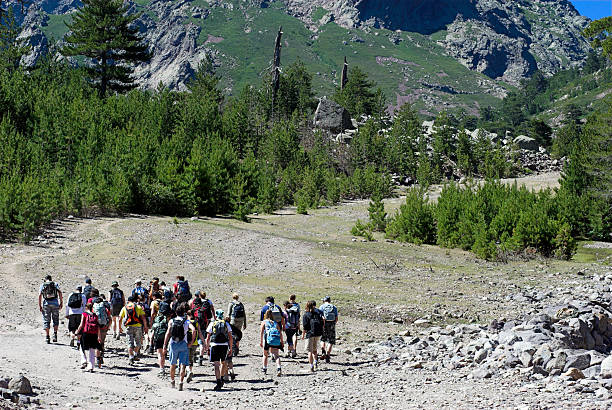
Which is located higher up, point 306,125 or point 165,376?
point 306,125

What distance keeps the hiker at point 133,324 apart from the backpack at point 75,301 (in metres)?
1.36

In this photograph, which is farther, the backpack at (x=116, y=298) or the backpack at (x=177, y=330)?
the backpack at (x=116, y=298)

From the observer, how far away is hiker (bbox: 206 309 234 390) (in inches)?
569

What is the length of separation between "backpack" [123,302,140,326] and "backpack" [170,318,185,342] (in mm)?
2288

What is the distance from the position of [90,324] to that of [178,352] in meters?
2.46

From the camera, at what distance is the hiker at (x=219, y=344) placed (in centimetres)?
1445

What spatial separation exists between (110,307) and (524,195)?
30991mm

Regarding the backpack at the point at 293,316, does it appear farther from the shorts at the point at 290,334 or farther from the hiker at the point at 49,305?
the hiker at the point at 49,305

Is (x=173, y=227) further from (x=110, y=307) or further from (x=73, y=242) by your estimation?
(x=110, y=307)

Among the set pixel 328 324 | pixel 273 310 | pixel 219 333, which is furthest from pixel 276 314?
pixel 219 333

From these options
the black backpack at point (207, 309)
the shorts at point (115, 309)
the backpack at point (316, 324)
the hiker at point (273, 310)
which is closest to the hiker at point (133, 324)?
the black backpack at point (207, 309)

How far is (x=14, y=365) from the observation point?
14.5 meters

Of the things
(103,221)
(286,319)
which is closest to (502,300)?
(286,319)

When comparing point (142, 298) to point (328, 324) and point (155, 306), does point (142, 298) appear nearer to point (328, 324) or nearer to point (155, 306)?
point (155, 306)
